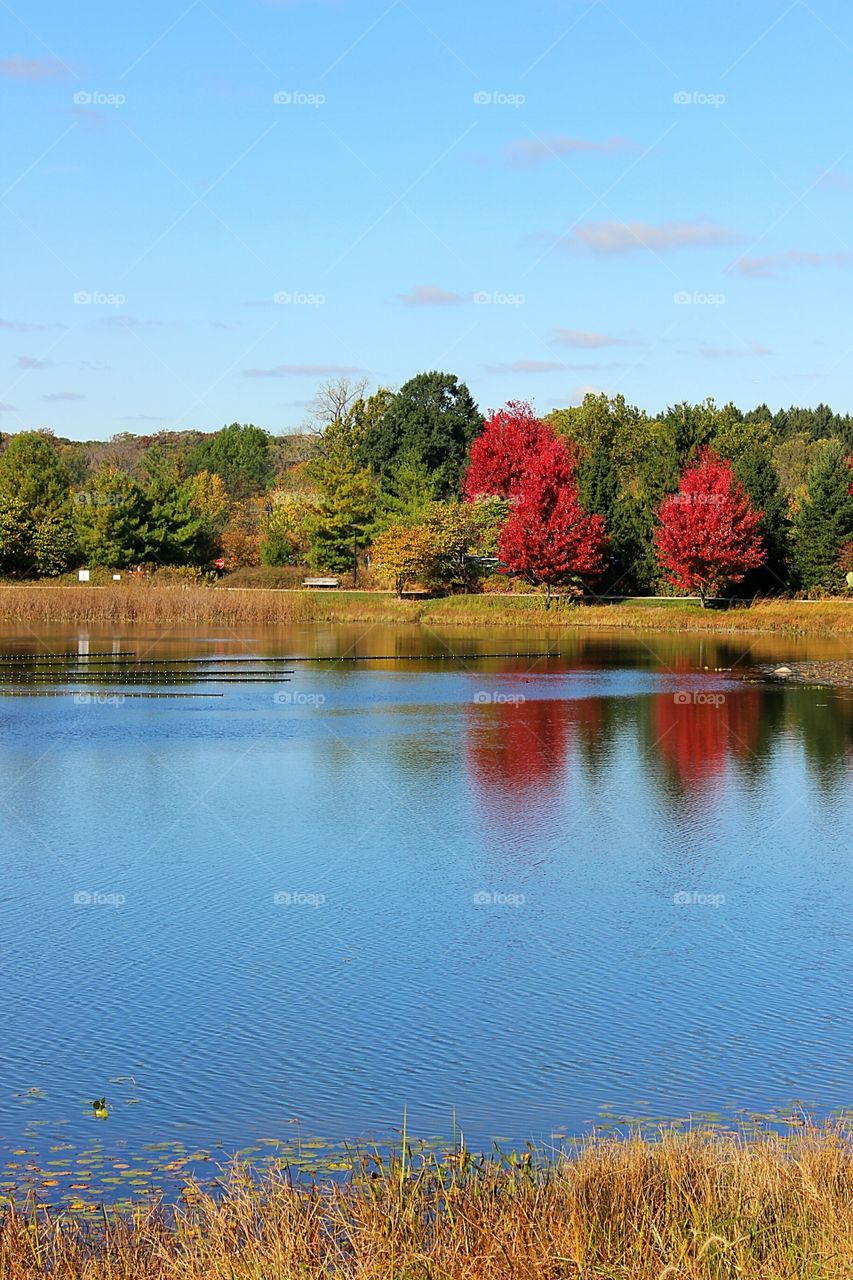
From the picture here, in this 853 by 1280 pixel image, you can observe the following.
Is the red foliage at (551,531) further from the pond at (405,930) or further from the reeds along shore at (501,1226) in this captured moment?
the reeds along shore at (501,1226)

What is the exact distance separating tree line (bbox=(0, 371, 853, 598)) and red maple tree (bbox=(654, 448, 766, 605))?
0.08 m

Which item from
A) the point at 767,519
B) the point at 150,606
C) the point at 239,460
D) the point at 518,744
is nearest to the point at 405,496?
the point at 150,606

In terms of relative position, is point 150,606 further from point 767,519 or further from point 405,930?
point 405,930

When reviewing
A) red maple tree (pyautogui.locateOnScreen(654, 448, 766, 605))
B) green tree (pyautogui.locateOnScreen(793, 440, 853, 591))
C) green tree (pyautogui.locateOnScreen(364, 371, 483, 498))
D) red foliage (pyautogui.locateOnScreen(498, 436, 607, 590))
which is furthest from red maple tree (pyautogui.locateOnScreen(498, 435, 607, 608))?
green tree (pyautogui.locateOnScreen(364, 371, 483, 498))

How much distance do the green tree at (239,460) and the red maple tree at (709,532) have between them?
58.0 metres

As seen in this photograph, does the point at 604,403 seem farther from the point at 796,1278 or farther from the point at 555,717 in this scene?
the point at 796,1278

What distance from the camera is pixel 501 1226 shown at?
6.44 m

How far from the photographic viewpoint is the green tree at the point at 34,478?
7288 centimetres

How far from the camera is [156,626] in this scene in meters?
56.0

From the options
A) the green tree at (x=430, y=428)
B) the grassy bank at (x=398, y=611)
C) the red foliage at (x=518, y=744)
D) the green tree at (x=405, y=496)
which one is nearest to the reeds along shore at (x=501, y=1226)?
the red foliage at (x=518, y=744)

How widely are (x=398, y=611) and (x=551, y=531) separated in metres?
7.35

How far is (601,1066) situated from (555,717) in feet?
64.2

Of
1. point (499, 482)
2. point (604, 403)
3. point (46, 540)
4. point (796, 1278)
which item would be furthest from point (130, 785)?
point (604, 403)

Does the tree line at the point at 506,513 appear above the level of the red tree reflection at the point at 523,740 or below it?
above
